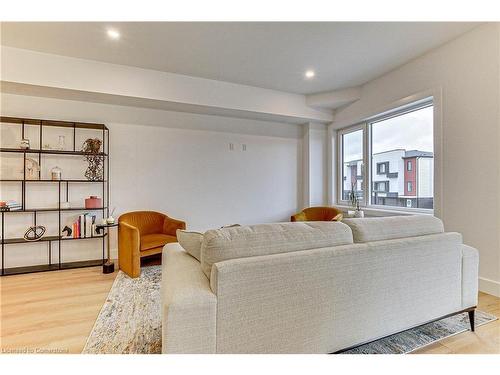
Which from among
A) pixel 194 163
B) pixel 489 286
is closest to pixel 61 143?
pixel 194 163

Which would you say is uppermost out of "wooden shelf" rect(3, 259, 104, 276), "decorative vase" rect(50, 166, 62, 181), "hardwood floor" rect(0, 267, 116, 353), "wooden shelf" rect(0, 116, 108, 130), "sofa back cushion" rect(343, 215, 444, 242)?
"wooden shelf" rect(0, 116, 108, 130)

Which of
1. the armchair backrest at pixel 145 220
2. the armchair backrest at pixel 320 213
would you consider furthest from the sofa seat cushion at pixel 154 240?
the armchair backrest at pixel 320 213

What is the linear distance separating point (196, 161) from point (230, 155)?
0.62 meters

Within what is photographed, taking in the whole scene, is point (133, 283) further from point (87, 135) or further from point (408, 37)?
point (408, 37)

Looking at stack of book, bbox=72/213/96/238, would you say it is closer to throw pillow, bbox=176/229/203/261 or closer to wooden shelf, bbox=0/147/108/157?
wooden shelf, bbox=0/147/108/157

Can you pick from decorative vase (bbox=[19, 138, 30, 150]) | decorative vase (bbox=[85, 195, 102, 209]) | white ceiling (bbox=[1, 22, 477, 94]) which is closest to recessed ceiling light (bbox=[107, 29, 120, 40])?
white ceiling (bbox=[1, 22, 477, 94])

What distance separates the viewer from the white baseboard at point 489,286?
239cm

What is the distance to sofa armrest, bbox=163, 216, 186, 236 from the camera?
351 centimetres

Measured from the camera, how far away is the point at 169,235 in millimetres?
3576

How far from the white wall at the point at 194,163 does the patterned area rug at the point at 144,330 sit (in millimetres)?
1829

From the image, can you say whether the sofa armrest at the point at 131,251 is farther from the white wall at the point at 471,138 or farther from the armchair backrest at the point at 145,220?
the white wall at the point at 471,138

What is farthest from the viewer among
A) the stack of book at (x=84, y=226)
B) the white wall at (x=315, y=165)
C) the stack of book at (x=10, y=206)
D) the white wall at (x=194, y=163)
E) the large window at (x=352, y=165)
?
the white wall at (x=315, y=165)

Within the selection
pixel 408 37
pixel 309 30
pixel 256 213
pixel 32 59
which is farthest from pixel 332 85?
pixel 32 59
